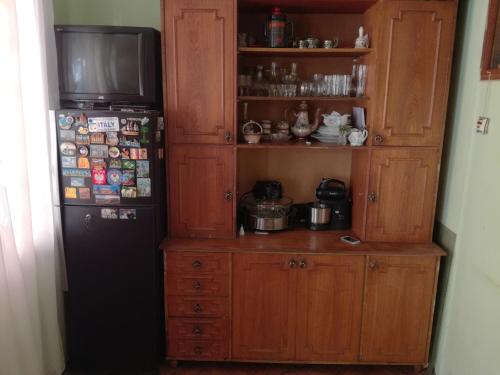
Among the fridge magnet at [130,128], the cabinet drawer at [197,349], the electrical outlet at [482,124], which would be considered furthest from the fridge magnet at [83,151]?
the electrical outlet at [482,124]

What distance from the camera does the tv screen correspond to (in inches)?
84.2

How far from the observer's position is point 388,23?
2.14 meters

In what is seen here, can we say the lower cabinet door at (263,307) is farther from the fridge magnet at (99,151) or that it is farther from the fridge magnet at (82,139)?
the fridge magnet at (82,139)

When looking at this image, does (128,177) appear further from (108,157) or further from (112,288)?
(112,288)

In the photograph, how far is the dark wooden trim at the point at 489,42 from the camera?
1.86 m

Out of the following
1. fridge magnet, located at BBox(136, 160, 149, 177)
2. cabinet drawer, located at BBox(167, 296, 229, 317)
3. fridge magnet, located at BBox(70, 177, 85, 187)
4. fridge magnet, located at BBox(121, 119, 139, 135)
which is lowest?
cabinet drawer, located at BBox(167, 296, 229, 317)

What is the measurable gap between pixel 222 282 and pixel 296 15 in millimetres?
1673

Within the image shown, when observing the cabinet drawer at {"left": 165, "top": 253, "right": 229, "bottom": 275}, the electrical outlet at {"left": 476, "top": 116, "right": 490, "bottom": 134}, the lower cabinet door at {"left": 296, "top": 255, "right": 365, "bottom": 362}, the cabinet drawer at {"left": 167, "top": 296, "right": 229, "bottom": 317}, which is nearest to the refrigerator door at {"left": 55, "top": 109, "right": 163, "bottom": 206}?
the cabinet drawer at {"left": 165, "top": 253, "right": 229, "bottom": 275}

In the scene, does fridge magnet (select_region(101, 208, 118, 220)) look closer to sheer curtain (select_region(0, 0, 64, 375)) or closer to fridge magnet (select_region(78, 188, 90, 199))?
fridge magnet (select_region(78, 188, 90, 199))

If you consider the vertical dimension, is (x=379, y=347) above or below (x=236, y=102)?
below

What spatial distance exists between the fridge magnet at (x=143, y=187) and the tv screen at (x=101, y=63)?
0.47m

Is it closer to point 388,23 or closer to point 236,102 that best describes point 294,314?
point 236,102

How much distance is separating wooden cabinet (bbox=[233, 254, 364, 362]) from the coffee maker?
13.8 inches

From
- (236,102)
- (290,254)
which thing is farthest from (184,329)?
(236,102)
